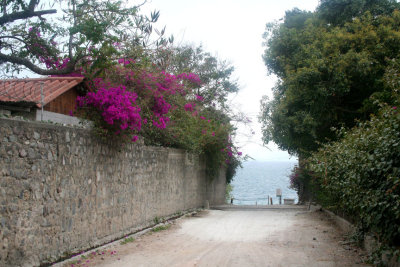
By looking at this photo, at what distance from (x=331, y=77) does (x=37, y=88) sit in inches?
422

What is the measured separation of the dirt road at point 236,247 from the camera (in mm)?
7531

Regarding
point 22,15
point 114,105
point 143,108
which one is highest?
point 22,15

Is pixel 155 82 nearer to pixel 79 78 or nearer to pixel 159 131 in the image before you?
pixel 79 78

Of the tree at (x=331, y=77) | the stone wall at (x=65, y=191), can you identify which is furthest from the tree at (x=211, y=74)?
the stone wall at (x=65, y=191)

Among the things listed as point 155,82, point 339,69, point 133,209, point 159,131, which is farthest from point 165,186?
point 339,69

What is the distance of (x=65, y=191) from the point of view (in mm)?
7609

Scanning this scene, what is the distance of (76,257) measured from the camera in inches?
297

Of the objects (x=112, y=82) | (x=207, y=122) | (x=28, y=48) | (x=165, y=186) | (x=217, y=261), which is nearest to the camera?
(x=217, y=261)

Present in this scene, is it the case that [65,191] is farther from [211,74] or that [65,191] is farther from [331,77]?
[211,74]

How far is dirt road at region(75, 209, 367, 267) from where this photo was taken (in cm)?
753

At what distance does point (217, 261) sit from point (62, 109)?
6033 mm

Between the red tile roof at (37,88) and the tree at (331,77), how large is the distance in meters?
8.56

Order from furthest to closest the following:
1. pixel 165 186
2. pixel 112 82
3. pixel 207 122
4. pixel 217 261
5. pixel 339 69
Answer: pixel 207 122
pixel 339 69
pixel 165 186
pixel 112 82
pixel 217 261

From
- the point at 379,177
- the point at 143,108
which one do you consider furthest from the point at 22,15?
the point at 379,177
